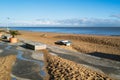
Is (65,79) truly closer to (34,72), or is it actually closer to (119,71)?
(34,72)

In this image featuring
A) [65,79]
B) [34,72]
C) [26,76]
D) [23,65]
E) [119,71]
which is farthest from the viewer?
[23,65]

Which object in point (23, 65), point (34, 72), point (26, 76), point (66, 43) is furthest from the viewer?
point (66, 43)

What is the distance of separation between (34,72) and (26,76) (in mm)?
824

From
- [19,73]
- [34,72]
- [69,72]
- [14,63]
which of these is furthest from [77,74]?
[14,63]

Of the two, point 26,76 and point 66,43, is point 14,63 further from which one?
point 66,43

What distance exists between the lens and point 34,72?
1014 centimetres

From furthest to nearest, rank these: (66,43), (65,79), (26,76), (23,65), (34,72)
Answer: (66,43) → (23,65) → (34,72) → (26,76) → (65,79)

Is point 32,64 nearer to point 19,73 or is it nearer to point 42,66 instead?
point 42,66

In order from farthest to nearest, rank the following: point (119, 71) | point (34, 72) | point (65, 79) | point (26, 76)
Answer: point (119, 71) → point (34, 72) → point (26, 76) → point (65, 79)

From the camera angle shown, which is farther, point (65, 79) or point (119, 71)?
point (119, 71)

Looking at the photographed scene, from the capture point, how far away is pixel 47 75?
9.50 metres

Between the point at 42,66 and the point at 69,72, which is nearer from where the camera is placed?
the point at 69,72

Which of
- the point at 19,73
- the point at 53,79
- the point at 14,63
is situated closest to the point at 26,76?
the point at 19,73

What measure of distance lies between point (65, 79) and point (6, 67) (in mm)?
4370
